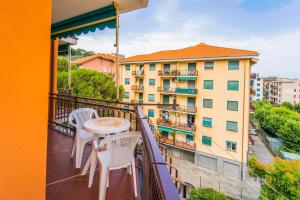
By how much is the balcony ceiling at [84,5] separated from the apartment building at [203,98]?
954 cm

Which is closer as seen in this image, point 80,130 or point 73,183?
point 73,183

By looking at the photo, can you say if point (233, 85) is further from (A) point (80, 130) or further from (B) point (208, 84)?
(A) point (80, 130)

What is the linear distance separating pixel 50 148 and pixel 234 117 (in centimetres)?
1268

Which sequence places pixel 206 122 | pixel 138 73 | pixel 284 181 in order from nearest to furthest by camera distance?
pixel 284 181 → pixel 206 122 → pixel 138 73

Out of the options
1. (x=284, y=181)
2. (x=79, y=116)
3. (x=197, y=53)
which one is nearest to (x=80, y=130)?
(x=79, y=116)

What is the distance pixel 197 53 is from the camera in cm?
1490

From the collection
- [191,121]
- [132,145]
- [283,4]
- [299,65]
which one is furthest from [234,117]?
[299,65]

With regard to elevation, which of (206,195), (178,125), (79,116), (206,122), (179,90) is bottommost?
(206,195)

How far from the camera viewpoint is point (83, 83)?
11.3m

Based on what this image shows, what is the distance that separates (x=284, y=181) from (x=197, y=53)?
1080 centimetres

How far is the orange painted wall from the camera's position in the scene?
0.86 metres

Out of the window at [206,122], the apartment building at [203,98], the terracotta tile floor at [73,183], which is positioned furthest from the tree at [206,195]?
the window at [206,122]

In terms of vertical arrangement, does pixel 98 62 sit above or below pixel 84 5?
above

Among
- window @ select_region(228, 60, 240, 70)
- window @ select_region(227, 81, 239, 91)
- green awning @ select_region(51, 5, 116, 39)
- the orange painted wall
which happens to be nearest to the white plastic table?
the orange painted wall
